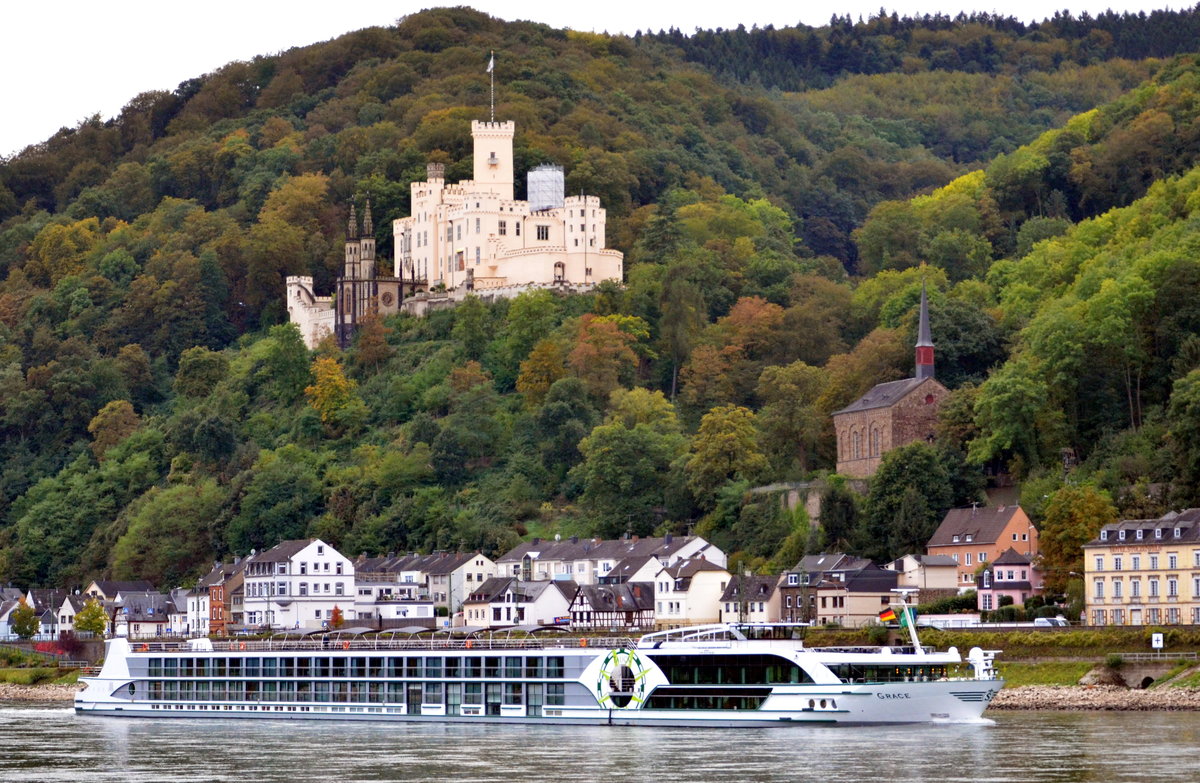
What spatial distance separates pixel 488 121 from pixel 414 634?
69.4 m

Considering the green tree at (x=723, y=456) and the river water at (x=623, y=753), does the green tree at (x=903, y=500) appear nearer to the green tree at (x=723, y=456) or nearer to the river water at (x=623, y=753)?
the green tree at (x=723, y=456)

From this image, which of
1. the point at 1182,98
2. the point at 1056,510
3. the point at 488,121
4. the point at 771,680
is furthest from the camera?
the point at 488,121

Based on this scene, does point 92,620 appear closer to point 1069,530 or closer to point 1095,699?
point 1069,530

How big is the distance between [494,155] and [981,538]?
62918 millimetres

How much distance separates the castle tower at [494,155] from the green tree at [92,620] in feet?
141

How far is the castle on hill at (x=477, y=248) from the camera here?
132 meters

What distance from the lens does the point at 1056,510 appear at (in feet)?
265

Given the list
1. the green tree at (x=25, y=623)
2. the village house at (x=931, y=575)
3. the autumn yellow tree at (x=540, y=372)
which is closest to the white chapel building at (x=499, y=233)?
the autumn yellow tree at (x=540, y=372)

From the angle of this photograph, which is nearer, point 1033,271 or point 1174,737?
point 1174,737

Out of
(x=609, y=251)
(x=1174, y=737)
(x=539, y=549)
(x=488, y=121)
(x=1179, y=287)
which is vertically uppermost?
(x=488, y=121)

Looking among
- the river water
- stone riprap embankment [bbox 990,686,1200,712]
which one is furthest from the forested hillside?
the river water

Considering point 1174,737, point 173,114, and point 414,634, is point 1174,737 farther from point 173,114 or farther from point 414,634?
point 173,114

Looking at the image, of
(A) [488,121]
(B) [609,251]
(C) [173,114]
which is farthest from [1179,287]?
→ (C) [173,114]

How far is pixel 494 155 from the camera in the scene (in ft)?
462
